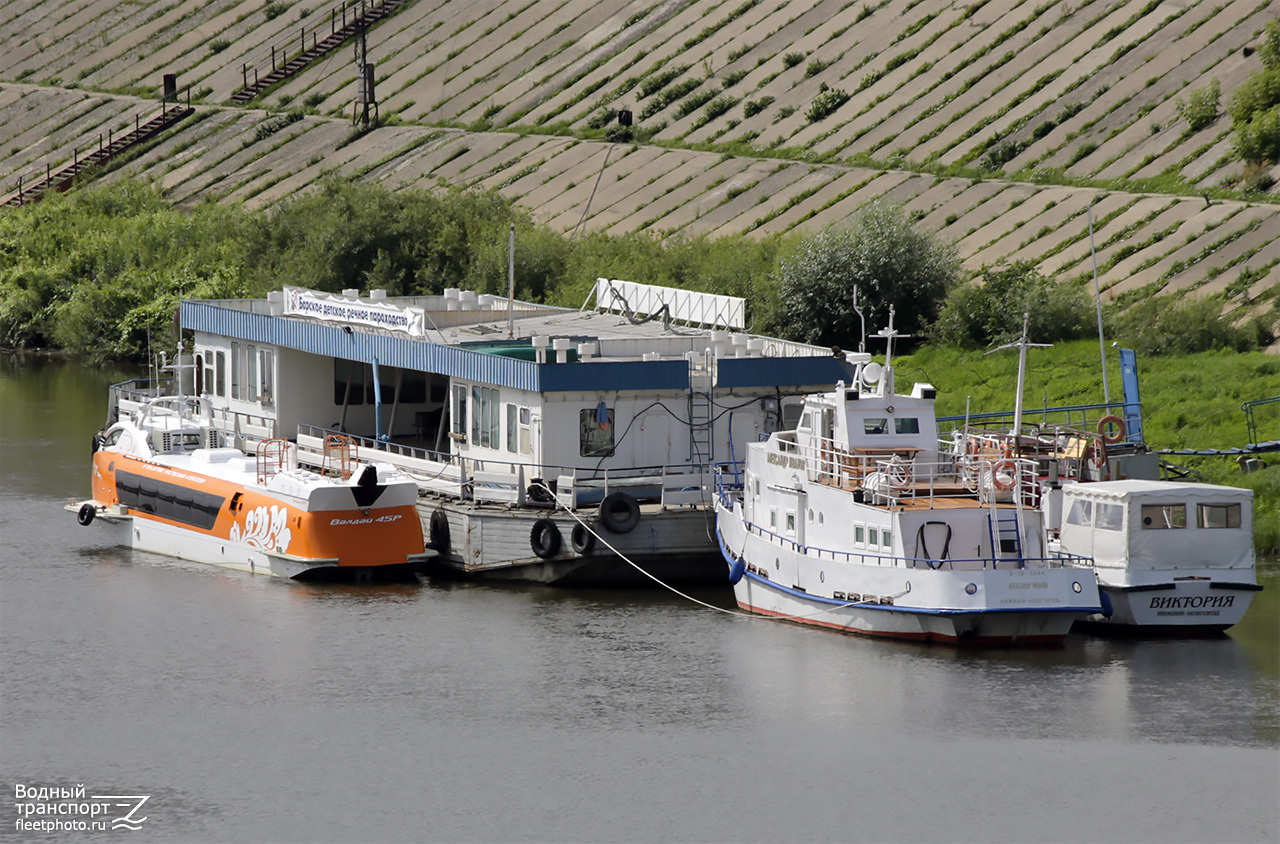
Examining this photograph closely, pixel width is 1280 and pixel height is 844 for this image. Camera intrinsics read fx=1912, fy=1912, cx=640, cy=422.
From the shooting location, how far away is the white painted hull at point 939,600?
3125 centimetres

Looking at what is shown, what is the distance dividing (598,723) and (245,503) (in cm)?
1327

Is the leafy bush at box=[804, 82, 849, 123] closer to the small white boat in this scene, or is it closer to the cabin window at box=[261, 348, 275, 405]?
the cabin window at box=[261, 348, 275, 405]

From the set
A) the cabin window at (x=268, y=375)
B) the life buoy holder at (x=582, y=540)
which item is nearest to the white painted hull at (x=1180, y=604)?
the life buoy holder at (x=582, y=540)

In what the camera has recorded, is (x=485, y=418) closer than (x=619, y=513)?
No

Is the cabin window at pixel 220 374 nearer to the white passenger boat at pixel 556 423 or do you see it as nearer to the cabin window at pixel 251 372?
the cabin window at pixel 251 372

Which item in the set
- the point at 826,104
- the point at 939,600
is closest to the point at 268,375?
the point at 939,600

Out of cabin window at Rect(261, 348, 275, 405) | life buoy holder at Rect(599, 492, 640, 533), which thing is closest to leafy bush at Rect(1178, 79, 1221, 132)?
cabin window at Rect(261, 348, 275, 405)

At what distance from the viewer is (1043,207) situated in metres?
62.4

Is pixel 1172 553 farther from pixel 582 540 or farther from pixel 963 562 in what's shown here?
pixel 582 540

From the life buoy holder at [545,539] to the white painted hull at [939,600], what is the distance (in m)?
4.93

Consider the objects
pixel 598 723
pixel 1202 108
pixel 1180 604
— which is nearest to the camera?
pixel 598 723

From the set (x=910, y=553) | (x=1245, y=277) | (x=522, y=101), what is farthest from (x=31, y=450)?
(x=522, y=101)

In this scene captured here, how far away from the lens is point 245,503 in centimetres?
3912

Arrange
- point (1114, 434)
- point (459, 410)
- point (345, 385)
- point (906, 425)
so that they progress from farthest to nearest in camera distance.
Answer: point (345, 385) < point (459, 410) < point (1114, 434) < point (906, 425)
